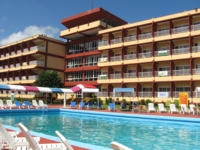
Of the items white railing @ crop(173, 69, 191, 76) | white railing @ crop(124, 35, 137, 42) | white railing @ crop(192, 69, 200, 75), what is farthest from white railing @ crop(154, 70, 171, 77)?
white railing @ crop(124, 35, 137, 42)

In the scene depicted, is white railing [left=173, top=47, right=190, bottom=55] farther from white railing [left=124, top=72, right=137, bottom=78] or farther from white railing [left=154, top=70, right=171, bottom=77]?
white railing [left=124, top=72, right=137, bottom=78]

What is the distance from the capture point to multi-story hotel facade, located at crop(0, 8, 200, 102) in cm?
2722

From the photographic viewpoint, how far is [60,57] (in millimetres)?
42906

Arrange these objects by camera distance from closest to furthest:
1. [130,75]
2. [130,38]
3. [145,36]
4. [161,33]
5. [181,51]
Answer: [181,51] < [161,33] < [145,36] < [130,75] < [130,38]

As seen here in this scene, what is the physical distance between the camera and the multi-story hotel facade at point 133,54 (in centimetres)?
2722

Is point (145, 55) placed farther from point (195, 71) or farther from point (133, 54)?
point (195, 71)

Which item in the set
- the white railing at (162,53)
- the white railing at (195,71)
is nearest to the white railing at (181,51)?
the white railing at (162,53)

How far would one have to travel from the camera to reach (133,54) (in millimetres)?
32156

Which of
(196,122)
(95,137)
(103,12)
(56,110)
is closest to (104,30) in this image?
(103,12)

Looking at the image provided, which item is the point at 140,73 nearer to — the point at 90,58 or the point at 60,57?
the point at 90,58

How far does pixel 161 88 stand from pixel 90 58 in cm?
1441

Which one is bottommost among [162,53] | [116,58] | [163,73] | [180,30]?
[163,73]

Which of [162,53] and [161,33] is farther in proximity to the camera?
[161,33]

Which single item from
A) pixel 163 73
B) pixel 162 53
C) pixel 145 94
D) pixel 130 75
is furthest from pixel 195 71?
pixel 130 75
